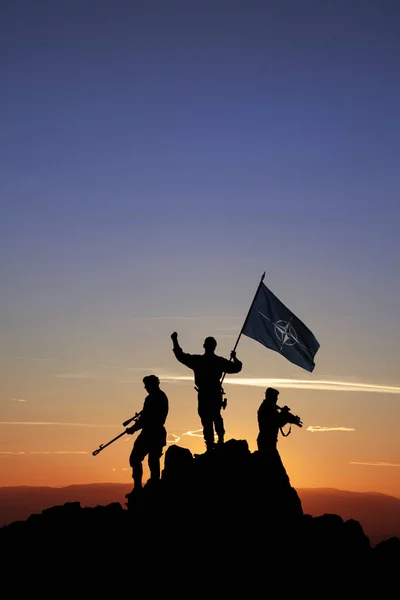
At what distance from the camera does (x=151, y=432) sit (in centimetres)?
2705

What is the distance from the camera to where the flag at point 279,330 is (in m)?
27.3

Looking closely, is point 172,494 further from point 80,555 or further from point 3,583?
point 3,583

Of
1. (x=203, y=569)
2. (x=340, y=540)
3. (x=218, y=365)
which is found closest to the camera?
(x=203, y=569)

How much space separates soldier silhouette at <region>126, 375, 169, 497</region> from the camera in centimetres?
2694

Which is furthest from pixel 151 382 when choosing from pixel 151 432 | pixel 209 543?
pixel 209 543

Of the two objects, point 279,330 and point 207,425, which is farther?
point 279,330

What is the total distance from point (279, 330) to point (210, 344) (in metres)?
2.99

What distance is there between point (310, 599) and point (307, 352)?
25.7 feet

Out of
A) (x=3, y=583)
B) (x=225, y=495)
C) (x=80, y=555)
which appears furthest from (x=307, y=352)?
(x=3, y=583)

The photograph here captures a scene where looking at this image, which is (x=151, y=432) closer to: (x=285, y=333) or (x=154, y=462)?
(x=154, y=462)

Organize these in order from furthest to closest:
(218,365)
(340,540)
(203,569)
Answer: (340,540), (218,365), (203,569)

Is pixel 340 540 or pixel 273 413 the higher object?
pixel 273 413

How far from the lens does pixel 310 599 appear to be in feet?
81.8

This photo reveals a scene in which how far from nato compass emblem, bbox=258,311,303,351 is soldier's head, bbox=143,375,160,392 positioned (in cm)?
417
